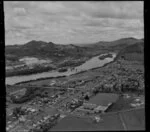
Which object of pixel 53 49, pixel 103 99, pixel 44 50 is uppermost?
pixel 53 49

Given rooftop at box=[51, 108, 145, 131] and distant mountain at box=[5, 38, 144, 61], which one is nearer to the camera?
rooftop at box=[51, 108, 145, 131]

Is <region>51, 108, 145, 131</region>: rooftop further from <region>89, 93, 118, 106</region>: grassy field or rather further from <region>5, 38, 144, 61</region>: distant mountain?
<region>5, 38, 144, 61</region>: distant mountain

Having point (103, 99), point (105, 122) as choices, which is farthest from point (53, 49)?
point (105, 122)

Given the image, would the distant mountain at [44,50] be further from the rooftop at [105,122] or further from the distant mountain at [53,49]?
the rooftop at [105,122]

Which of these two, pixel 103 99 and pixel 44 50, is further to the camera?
pixel 44 50

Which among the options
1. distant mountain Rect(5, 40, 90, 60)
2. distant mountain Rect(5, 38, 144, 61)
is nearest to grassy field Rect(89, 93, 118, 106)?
distant mountain Rect(5, 38, 144, 61)

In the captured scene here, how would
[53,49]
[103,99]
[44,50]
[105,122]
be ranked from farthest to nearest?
[53,49] → [44,50] → [103,99] → [105,122]

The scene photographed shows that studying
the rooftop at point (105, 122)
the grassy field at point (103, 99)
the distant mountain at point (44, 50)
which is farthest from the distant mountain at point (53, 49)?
the rooftop at point (105, 122)

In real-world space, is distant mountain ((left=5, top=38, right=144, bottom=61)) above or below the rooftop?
above

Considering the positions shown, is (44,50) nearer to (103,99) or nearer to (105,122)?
(103,99)

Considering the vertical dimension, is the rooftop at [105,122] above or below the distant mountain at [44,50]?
below

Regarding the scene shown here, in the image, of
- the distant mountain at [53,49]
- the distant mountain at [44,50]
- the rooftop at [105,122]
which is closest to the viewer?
the rooftop at [105,122]
